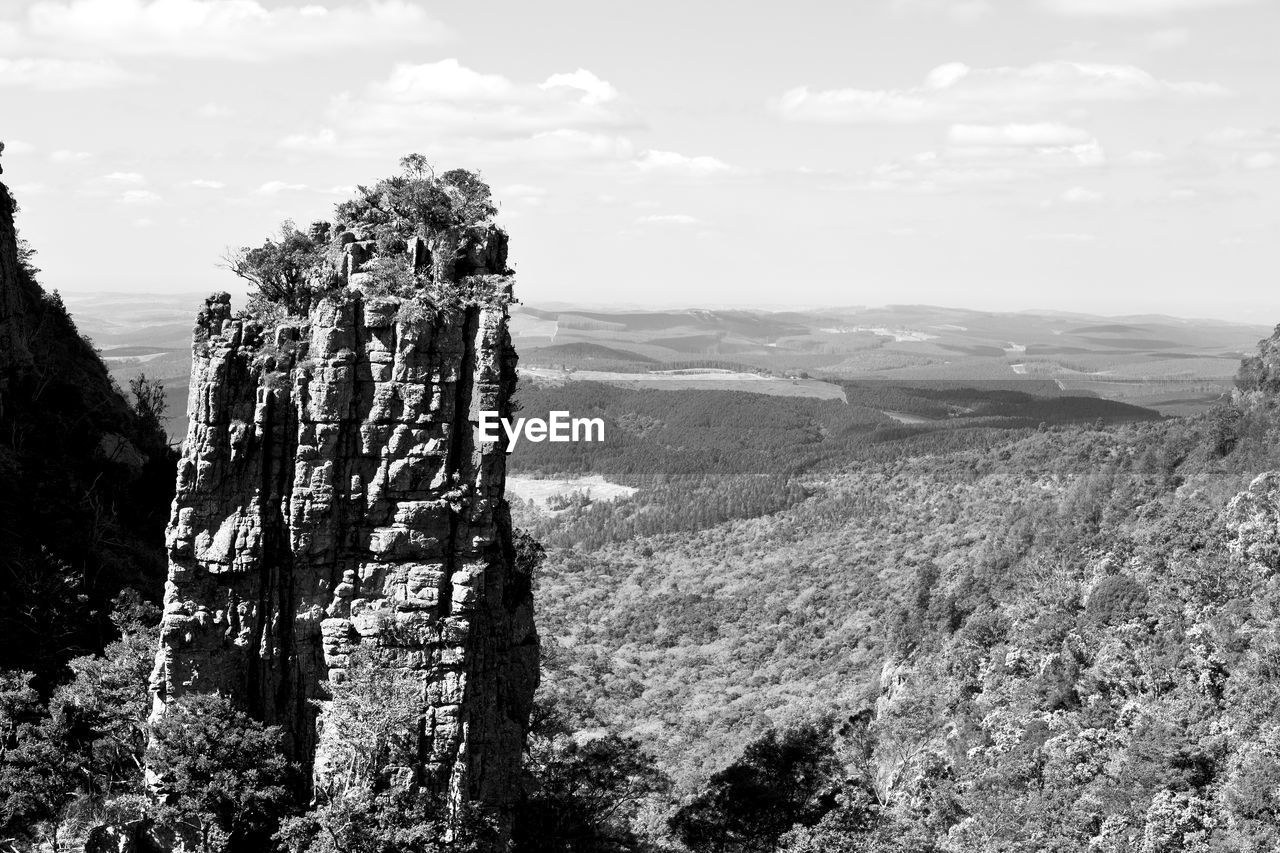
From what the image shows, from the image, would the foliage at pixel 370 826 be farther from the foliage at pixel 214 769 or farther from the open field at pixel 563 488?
the open field at pixel 563 488

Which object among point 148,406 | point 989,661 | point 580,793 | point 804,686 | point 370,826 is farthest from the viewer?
point 804,686

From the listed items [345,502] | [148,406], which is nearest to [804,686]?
[148,406]

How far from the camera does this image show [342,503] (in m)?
29.2

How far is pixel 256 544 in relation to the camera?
94.8ft

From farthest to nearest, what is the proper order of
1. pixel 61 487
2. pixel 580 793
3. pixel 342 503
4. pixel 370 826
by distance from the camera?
pixel 61 487, pixel 580 793, pixel 342 503, pixel 370 826

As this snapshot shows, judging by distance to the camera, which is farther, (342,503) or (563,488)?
(563,488)

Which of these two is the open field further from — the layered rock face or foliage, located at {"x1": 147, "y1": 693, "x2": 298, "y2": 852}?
foliage, located at {"x1": 147, "y1": 693, "x2": 298, "y2": 852}

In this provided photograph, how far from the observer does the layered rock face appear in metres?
28.8

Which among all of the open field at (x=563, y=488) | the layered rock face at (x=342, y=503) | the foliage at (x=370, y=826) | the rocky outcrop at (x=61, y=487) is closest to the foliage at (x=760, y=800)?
the layered rock face at (x=342, y=503)

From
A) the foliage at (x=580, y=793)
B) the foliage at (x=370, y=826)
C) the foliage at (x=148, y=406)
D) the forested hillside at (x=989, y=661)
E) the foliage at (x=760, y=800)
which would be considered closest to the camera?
the foliage at (x=370, y=826)

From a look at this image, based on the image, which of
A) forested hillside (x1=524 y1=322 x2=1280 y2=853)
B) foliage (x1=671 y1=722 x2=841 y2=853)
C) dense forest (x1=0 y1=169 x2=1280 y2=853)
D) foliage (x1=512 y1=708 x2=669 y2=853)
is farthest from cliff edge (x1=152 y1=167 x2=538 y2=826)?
forested hillside (x1=524 y1=322 x2=1280 y2=853)

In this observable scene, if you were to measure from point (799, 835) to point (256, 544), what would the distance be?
67.2ft

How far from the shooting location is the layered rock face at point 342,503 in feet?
94.5

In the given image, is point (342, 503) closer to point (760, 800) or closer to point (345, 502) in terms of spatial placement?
point (345, 502)
